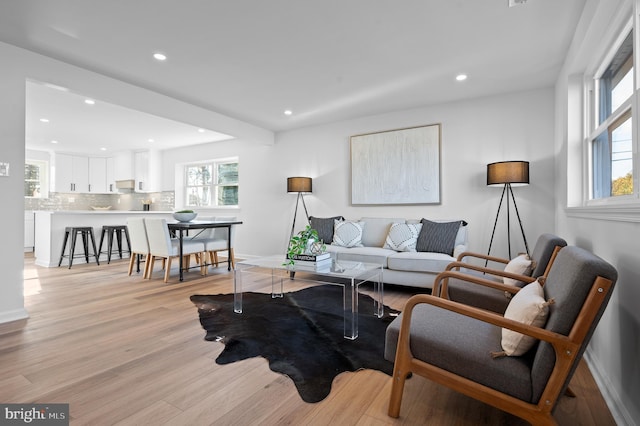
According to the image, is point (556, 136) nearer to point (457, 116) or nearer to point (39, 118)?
point (457, 116)

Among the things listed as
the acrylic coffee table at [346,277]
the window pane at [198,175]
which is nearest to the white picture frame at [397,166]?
the acrylic coffee table at [346,277]

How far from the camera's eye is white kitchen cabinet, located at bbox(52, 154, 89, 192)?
7.79 metres

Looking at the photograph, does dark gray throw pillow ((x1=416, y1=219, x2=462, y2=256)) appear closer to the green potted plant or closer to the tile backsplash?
the green potted plant

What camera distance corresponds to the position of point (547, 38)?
9.06 feet

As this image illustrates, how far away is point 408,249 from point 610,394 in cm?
243

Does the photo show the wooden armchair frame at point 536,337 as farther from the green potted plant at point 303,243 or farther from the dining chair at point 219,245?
the dining chair at point 219,245

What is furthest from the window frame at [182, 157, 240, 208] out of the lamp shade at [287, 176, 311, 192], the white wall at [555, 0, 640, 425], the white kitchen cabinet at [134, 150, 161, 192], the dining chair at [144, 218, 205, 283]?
the white wall at [555, 0, 640, 425]

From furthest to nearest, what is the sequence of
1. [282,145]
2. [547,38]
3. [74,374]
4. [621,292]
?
[282,145], [547,38], [74,374], [621,292]

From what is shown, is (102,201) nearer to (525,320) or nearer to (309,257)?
(309,257)

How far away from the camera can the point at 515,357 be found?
1306 millimetres

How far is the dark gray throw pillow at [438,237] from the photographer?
12.5 ft

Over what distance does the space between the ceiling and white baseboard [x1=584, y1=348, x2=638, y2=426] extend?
2496mm

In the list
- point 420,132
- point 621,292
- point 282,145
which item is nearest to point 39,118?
point 282,145

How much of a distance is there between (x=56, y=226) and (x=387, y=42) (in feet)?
19.6
